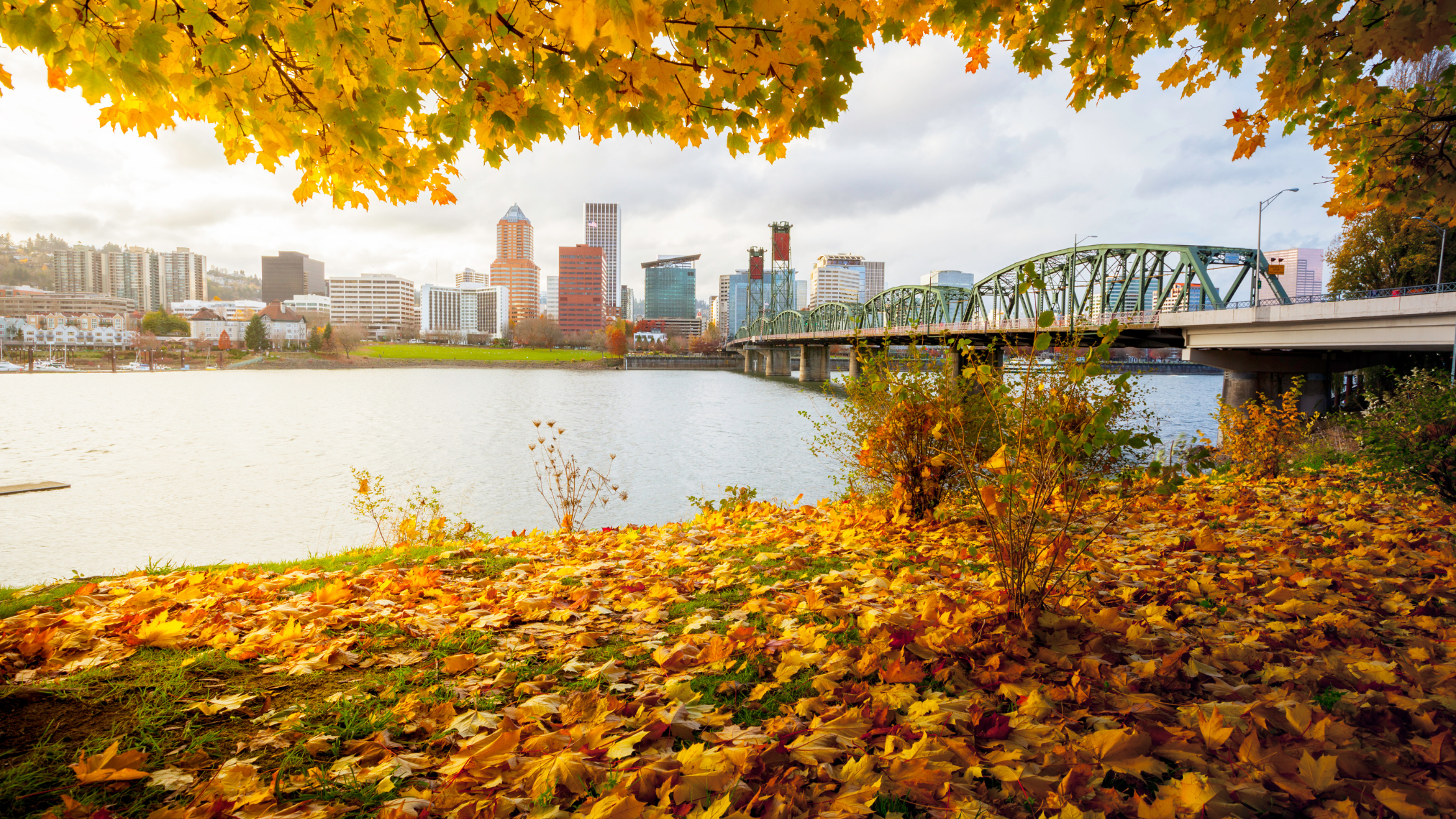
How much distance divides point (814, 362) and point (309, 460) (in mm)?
65217

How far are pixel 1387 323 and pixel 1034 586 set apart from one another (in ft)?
86.2

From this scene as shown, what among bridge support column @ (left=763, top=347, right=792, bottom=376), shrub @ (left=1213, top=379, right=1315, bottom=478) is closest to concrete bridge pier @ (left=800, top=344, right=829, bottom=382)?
bridge support column @ (left=763, top=347, right=792, bottom=376)

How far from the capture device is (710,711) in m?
2.33

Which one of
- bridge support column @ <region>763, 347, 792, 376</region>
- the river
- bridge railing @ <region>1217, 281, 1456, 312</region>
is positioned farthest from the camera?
bridge support column @ <region>763, 347, 792, 376</region>

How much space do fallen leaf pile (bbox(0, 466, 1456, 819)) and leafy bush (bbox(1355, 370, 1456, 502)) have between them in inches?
64.4

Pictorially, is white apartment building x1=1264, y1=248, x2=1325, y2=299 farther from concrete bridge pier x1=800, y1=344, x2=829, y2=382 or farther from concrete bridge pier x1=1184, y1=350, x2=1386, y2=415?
concrete bridge pier x1=800, y1=344, x2=829, y2=382

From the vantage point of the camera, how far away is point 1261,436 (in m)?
9.80

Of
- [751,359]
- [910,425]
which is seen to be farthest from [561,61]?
[751,359]

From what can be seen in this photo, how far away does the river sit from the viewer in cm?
1112

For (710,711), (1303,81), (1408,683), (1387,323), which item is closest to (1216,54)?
(1303,81)

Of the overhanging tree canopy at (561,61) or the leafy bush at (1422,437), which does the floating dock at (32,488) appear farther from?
the leafy bush at (1422,437)

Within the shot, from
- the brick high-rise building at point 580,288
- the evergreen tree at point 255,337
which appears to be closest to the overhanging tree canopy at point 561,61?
the evergreen tree at point 255,337

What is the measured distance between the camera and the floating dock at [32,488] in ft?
45.1

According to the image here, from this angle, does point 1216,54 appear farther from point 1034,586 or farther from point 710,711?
point 710,711
